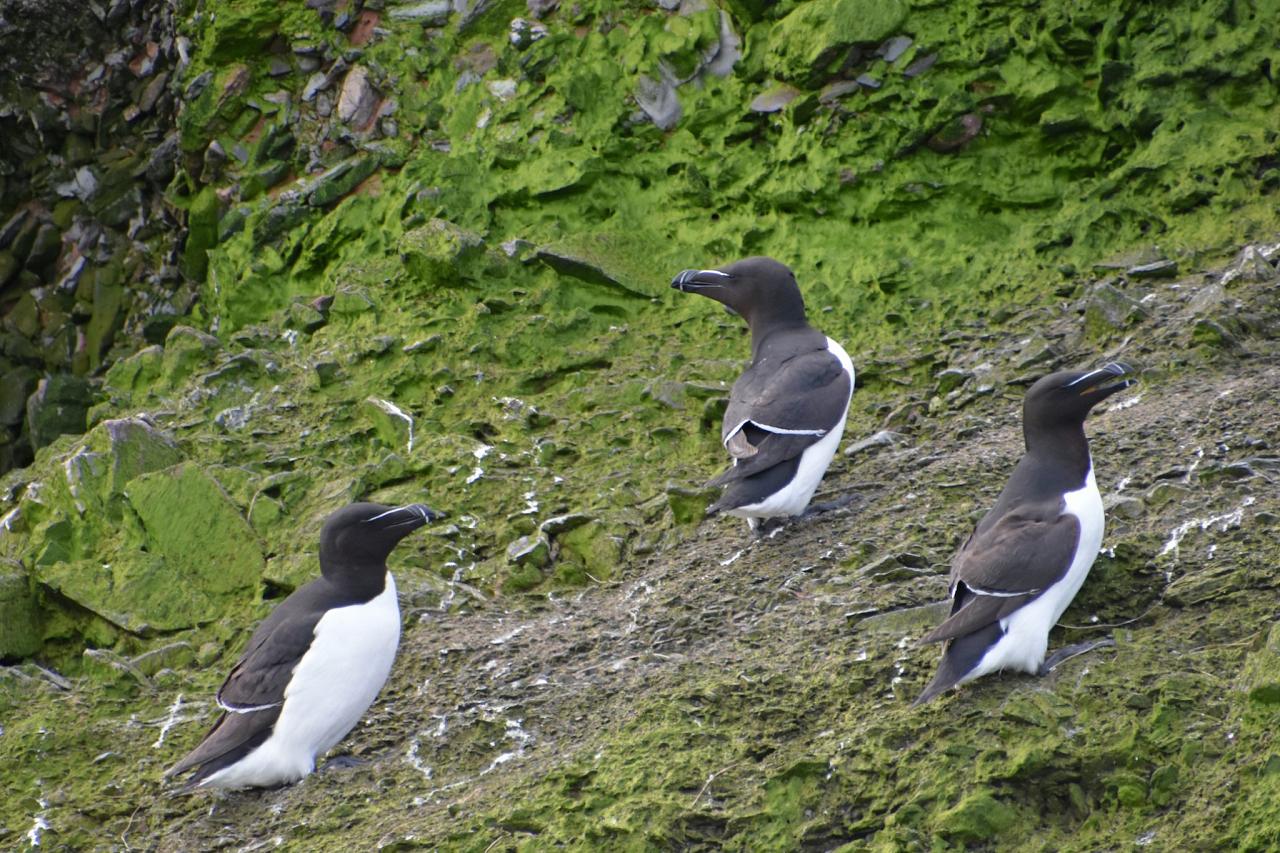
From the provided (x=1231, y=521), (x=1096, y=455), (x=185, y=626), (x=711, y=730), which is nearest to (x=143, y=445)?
(x=185, y=626)

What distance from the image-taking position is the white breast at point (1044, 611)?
4.58 meters

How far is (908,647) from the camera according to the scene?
5.03 meters

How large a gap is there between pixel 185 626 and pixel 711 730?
3.18m

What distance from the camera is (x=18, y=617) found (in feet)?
23.7

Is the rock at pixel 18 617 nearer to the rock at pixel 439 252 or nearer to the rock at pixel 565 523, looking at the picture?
the rock at pixel 565 523

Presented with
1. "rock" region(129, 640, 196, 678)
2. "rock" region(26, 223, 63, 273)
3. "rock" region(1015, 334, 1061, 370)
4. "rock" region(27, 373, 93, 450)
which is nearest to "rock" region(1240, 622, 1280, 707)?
"rock" region(1015, 334, 1061, 370)

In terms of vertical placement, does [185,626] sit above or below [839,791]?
below

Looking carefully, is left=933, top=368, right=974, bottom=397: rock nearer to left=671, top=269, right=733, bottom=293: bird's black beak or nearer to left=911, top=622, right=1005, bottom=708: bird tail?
left=671, top=269, right=733, bottom=293: bird's black beak

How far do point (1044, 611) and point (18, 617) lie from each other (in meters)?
4.85

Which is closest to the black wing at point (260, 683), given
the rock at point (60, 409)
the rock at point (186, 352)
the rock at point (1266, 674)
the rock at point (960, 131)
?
the rock at point (1266, 674)

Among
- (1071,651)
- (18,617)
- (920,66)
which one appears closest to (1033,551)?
(1071,651)

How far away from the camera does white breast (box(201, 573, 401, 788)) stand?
5.34 meters

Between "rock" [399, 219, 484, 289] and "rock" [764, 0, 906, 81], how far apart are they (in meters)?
2.04

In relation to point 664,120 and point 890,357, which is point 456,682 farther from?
point 664,120
